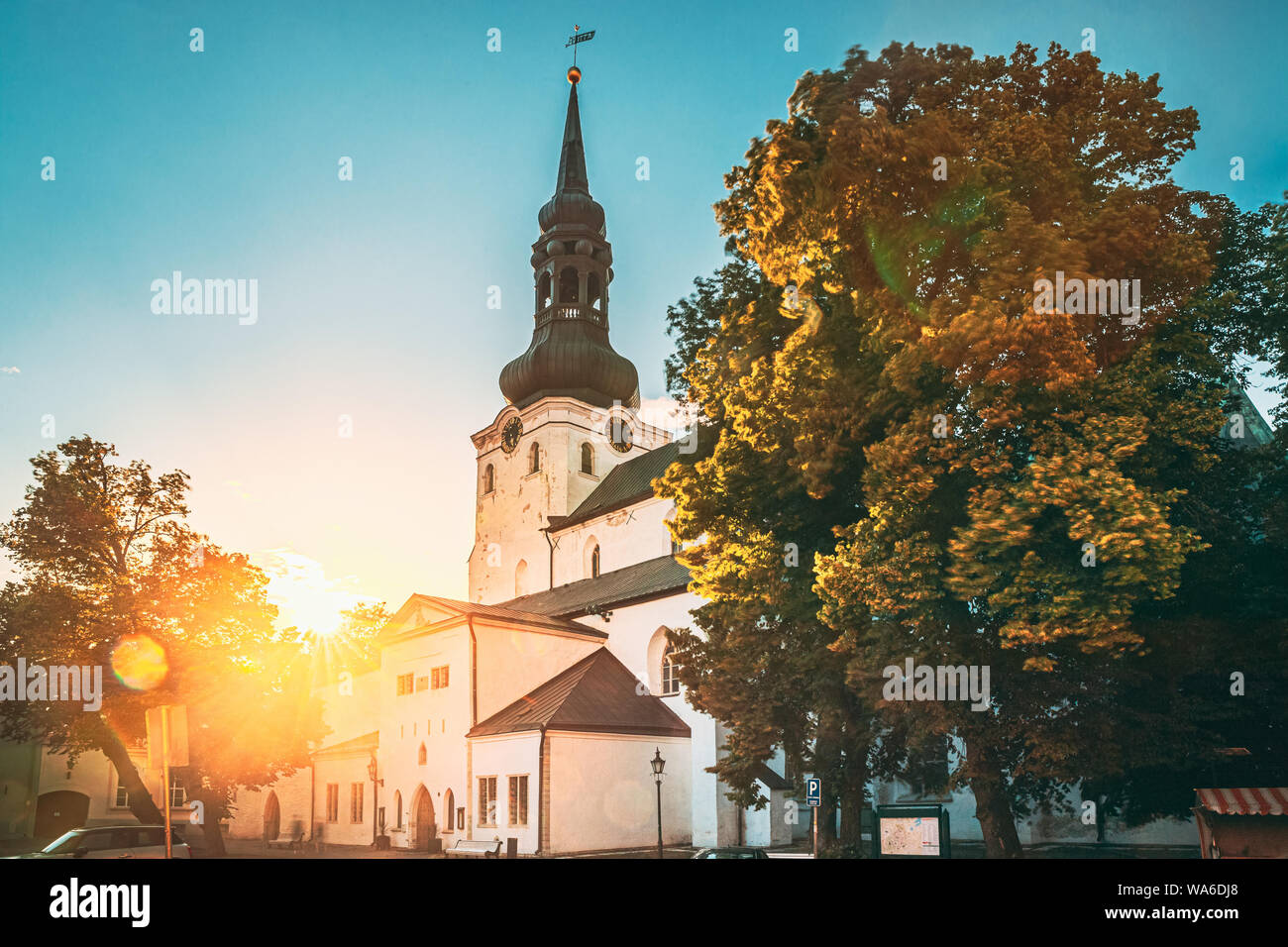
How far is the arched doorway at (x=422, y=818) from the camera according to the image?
3284 cm

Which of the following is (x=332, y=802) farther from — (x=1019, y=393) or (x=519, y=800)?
(x=1019, y=393)

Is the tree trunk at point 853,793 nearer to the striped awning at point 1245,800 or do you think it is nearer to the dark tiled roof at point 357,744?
the striped awning at point 1245,800

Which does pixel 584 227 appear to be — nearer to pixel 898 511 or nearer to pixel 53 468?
pixel 53 468

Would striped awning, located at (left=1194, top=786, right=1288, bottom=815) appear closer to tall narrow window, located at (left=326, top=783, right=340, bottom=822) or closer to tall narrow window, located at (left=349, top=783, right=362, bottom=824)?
tall narrow window, located at (left=349, top=783, right=362, bottom=824)

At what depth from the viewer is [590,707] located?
3059 cm

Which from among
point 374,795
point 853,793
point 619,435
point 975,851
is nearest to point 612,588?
point 374,795

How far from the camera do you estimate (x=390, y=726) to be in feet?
118

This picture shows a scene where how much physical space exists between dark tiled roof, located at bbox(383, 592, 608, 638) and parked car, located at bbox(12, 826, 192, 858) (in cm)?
1406

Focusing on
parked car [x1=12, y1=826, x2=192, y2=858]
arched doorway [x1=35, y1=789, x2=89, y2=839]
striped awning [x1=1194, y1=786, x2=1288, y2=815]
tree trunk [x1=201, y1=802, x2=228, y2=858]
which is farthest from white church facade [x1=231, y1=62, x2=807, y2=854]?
parked car [x1=12, y1=826, x2=192, y2=858]

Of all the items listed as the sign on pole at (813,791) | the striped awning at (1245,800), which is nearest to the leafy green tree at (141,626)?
the sign on pole at (813,791)

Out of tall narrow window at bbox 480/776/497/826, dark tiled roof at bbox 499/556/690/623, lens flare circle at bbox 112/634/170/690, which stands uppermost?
dark tiled roof at bbox 499/556/690/623

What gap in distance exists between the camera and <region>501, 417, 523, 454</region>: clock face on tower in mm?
48531

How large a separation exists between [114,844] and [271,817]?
28.1 meters
